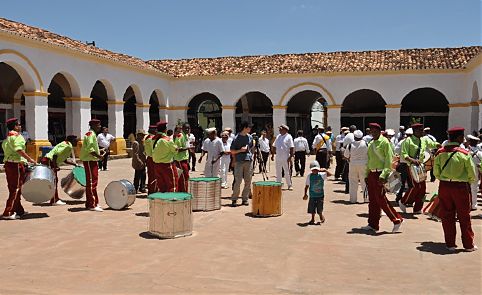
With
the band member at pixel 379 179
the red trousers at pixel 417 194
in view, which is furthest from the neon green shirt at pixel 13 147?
the red trousers at pixel 417 194

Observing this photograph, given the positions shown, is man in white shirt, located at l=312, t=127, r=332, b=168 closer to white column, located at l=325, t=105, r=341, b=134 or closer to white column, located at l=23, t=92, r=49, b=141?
white column, located at l=23, t=92, r=49, b=141

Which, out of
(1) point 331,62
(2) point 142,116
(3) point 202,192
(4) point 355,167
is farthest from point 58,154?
(1) point 331,62

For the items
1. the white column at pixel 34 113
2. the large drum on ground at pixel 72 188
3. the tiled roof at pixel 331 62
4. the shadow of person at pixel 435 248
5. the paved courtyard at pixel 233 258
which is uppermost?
the tiled roof at pixel 331 62

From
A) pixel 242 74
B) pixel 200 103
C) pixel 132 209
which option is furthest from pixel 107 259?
pixel 200 103

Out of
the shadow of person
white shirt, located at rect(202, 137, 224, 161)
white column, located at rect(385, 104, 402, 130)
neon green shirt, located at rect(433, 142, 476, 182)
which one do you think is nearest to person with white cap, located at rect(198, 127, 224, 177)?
white shirt, located at rect(202, 137, 224, 161)

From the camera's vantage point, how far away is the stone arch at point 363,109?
1139 inches

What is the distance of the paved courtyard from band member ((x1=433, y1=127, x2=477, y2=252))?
0.84 feet

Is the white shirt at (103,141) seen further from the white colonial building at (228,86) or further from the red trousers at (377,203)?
the red trousers at (377,203)

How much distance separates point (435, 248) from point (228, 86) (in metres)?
21.4

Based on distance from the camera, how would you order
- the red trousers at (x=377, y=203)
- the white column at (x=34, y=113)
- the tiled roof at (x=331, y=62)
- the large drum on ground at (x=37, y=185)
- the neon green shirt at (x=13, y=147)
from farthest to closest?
the tiled roof at (x=331, y=62) → the white column at (x=34, y=113) → the large drum on ground at (x=37, y=185) → the neon green shirt at (x=13, y=147) → the red trousers at (x=377, y=203)

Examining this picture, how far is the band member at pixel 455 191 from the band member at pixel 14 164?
19.7ft

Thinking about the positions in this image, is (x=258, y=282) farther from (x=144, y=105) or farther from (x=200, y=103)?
(x=200, y=103)

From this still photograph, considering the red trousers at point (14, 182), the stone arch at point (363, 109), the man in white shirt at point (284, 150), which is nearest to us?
the red trousers at point (14, 182)

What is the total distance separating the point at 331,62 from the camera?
26000mm
